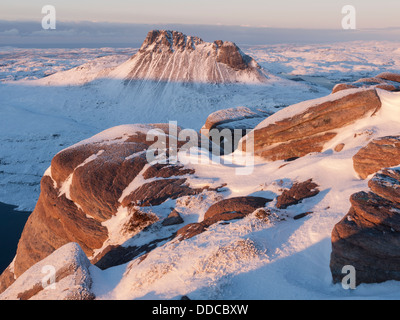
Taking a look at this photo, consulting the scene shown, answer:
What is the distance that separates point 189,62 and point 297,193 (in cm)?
8166

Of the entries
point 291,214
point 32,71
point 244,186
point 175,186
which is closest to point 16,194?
point 175,186

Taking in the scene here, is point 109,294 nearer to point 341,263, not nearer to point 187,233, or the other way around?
point 187,233

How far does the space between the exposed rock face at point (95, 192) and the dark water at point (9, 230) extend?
40.2 ft

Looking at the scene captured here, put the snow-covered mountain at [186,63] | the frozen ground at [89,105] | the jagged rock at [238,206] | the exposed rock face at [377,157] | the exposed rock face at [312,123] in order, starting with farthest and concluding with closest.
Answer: the snow-covered mountain at [186,63] → the frozen ground at [89,105] → the exposed rock face at [312,123] → the jagged rock at [238,206] → the exposed rock face at [377,157]

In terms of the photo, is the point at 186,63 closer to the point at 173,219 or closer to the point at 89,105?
the point at 89,105

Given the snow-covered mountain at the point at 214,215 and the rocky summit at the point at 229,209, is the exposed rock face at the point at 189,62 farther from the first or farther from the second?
the snow-covered mountain at the point at 214,215

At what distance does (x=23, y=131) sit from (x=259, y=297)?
239 feet

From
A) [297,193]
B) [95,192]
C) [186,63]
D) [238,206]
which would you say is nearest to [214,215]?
[238,206]

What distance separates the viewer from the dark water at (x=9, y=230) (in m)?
35.3

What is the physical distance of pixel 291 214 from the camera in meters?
12.9

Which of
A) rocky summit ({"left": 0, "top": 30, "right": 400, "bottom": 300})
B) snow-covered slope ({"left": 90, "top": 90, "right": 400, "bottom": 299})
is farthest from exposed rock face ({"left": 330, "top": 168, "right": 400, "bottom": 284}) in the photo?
snow-covered slope ({"left": 90, "top": 90, "right": 400, "bottom": 299})

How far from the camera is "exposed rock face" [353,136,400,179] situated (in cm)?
1317

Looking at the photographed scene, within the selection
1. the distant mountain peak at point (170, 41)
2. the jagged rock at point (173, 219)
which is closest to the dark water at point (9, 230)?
the jagged rock at point (173, 219)

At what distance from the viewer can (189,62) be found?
9012 cm
